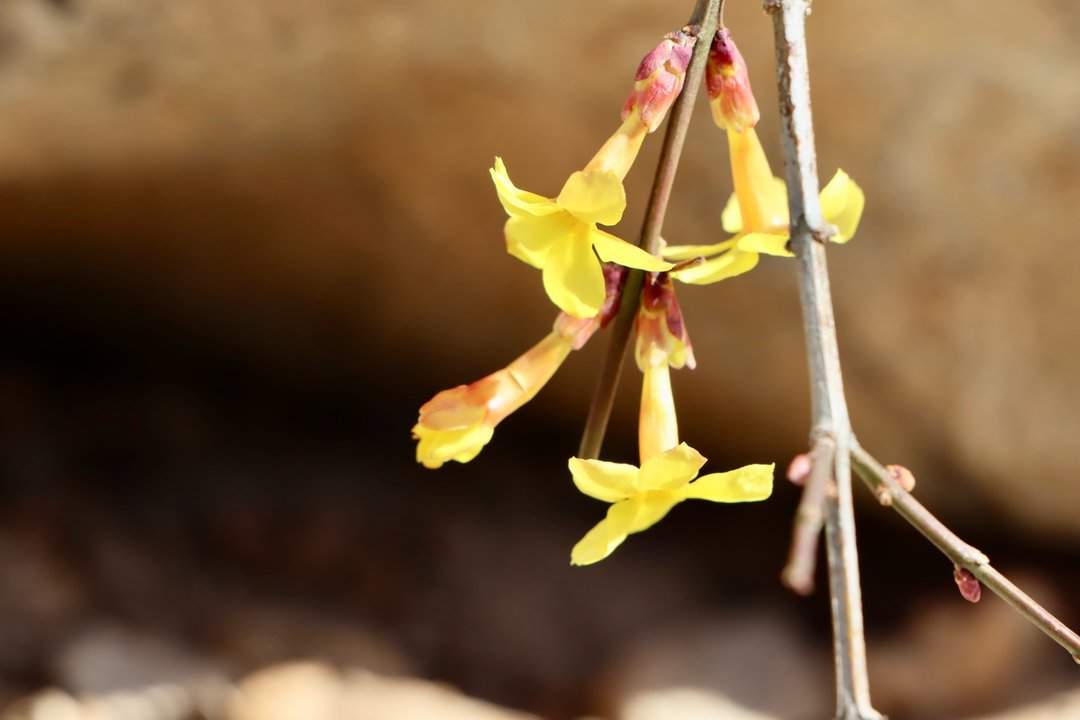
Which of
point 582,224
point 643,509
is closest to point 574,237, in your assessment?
point 582,224

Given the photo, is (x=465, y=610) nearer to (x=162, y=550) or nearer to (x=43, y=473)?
(x=162, y=550)

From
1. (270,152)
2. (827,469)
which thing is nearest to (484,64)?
(270,152)

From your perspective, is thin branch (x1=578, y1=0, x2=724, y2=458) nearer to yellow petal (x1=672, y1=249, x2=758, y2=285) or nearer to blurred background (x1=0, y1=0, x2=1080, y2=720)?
yellow petal (x1=672, y1=249, x2=758, y2=285)

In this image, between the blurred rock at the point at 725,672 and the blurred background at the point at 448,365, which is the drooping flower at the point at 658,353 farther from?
the blurred rock at the point at 725,672

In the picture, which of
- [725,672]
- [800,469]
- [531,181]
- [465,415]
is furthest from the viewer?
[725,672]

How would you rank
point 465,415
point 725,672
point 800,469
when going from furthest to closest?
point 725,672 → point 465,415 → point 800,469

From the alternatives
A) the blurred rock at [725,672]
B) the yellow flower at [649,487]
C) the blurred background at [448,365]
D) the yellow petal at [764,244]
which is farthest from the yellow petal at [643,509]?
the blurred rock at [725,672]

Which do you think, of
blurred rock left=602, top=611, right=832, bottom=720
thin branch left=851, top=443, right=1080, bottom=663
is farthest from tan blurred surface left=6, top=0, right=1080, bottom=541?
thin branch left=851, top=443, right=1080, bottom=663

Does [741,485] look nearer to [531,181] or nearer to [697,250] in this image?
[697,250]
